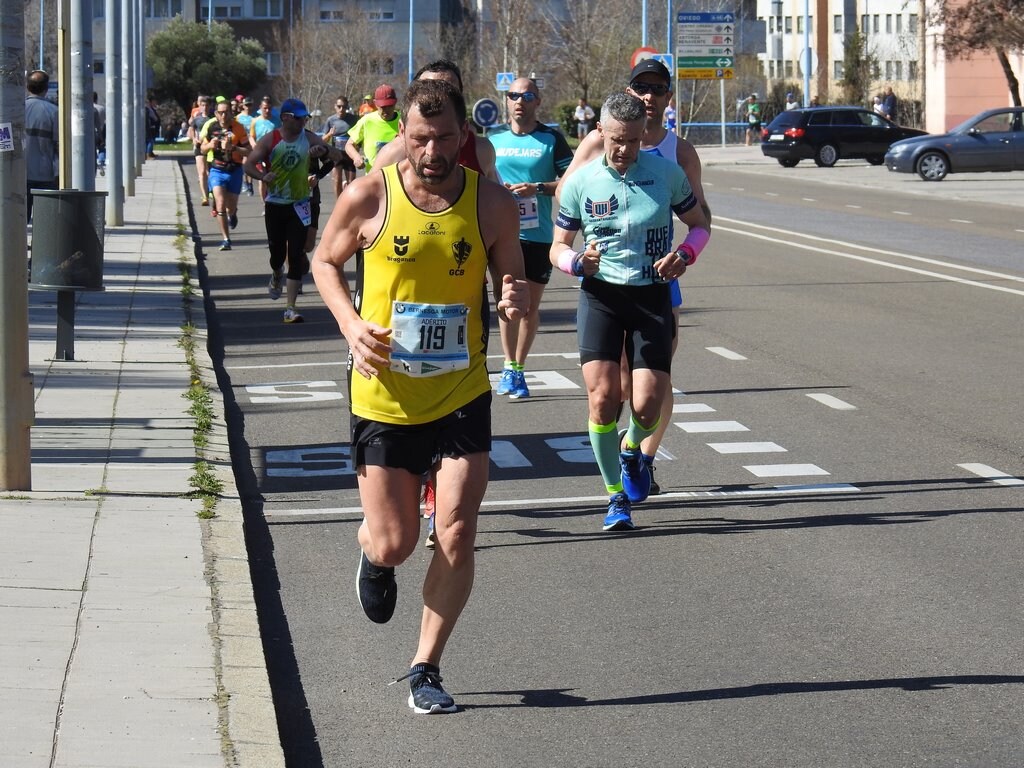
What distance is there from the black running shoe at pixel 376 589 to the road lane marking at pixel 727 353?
8395 mm

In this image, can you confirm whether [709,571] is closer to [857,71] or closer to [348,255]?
[348,255]

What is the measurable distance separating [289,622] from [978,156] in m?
36.7

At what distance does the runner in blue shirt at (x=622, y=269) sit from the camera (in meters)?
8.03

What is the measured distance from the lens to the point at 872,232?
27047 millimetres

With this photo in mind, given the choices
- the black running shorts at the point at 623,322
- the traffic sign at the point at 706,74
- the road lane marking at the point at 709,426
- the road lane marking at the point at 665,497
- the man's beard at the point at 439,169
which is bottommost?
the road lane marking at the point at 665,497

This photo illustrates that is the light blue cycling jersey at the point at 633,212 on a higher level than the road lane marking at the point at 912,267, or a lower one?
higher

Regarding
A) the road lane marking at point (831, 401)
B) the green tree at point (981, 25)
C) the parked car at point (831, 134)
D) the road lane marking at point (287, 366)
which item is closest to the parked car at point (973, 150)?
the green tree at point (981, 25)

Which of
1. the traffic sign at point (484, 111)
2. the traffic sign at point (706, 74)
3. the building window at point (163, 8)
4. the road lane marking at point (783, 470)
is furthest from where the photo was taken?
the building window at point (163, 8)

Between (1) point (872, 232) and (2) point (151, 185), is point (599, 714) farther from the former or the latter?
(2) point (151, 185)

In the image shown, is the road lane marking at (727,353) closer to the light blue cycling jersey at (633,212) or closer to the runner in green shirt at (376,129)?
the runner in green shirt at (376,129)

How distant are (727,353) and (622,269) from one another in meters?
6.23

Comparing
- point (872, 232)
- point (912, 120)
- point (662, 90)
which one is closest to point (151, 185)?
point (872, 232)

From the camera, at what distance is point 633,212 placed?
26.3 ft

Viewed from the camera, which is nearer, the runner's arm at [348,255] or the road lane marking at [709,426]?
the runner's arm at [348,255]
